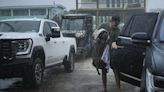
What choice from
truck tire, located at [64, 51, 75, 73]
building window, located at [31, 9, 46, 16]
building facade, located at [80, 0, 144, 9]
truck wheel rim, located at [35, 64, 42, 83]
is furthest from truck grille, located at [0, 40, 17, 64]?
building facade, located at [80, 0, 144, 9]

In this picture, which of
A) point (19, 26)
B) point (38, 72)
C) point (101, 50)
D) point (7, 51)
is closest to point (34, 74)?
point (38, 72)

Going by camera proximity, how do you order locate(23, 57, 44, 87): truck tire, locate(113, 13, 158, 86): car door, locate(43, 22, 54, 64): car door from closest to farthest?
locate(113, 13, 158, 86): car door → locate(23, 57, 44, 87): truck tire → locate(43, 22, 54, 64): car door

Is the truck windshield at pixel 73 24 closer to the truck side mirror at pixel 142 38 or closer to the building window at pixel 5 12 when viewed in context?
the truck side mirror at pixel 142 38

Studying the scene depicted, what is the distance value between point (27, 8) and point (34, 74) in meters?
33.9

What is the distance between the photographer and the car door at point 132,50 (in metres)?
8.05

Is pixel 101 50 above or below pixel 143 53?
below

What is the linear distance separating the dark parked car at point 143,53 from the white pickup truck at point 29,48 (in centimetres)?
222

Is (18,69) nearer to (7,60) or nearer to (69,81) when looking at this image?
(7,60)

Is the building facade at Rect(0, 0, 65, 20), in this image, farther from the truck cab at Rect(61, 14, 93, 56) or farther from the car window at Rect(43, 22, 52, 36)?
the car window at Rect(43, 22, 52, 36)

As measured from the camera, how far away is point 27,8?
44.0 meters

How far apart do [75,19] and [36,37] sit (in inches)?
402

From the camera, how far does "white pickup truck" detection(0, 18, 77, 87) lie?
1016cm

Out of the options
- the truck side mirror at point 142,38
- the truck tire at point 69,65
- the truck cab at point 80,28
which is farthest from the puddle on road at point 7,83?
the truck cab at point 80,28

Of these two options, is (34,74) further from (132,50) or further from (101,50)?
(132,50)
